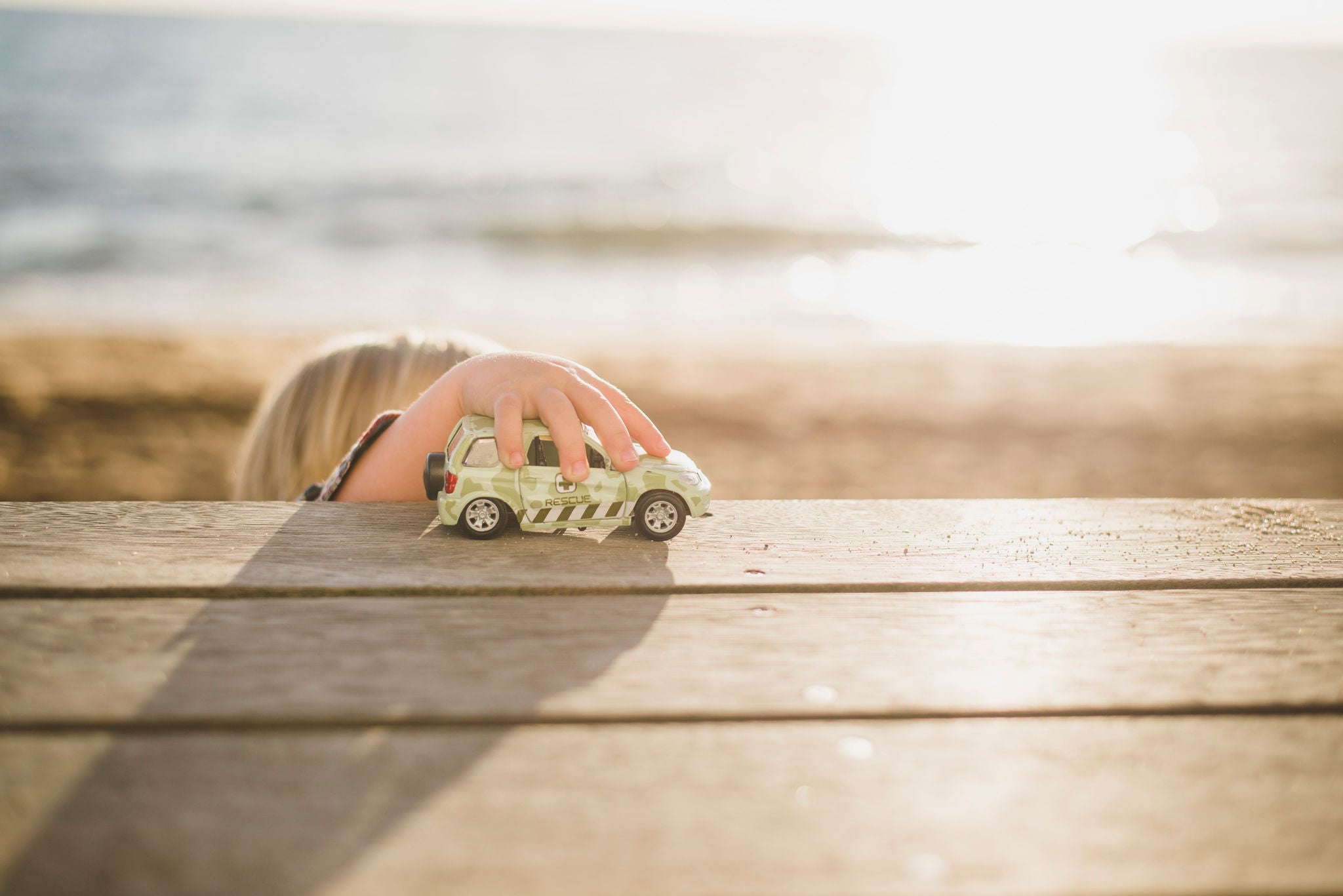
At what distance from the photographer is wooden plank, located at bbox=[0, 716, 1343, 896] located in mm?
841

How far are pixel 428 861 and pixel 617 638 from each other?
46 cm

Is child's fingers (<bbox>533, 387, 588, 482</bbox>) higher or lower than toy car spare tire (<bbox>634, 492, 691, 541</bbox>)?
higher

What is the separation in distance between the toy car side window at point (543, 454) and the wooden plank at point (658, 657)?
1.35ft

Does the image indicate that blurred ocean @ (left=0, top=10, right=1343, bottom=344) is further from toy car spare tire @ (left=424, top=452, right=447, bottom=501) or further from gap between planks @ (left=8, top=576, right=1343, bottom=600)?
toy car spare tire @ (left=424, top=452, right=447, bottom=501)

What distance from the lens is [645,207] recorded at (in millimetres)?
22578

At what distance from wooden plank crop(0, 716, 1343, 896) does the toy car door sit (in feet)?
2.08

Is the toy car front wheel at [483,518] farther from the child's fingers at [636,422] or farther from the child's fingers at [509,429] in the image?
the child's fingers at [636,422]

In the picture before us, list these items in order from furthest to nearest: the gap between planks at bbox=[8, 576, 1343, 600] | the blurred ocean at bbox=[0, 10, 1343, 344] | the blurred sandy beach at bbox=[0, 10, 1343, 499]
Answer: the blurred ocean at bbox=[0, 10, 1343, 344] < the blurred sandy beach at bbox=[0, 10, 1343, 499] < the gap between planks at bbox=[8, 576, 1343, 600]

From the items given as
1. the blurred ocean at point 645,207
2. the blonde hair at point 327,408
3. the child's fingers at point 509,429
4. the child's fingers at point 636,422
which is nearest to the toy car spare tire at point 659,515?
the child's fingers at point 636,422

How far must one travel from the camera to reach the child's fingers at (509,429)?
1665mm

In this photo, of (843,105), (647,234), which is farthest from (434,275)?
(843,105)

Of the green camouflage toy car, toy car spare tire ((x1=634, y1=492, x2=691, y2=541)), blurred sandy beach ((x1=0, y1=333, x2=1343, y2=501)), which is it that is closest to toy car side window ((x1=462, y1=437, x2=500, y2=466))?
the green camouflage toy car

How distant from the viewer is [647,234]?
19828 mm

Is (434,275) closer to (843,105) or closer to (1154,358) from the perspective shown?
(1154,358)
